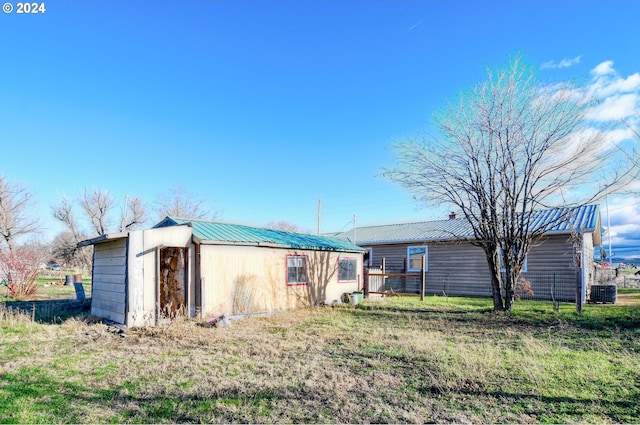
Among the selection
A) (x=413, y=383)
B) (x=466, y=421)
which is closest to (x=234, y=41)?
(x=413, y=383)

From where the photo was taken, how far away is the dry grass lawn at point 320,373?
4004 millimetres

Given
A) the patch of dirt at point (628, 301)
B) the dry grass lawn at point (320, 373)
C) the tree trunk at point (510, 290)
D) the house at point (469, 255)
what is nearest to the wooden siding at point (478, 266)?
the house at point (469, 255)

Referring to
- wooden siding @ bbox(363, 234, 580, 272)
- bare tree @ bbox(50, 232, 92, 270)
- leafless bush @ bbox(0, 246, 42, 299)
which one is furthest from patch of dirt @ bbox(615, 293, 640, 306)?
bare tree @ bbox(50, 232, 92, 270)

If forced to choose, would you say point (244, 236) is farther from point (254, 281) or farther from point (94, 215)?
point (94, 215)

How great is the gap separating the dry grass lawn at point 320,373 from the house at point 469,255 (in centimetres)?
512

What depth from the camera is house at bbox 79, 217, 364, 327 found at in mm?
9219

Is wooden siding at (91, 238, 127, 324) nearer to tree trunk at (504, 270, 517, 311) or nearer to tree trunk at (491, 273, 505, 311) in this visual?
tree trunk at (491, 273, 505, 311)

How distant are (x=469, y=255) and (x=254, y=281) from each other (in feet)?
35.3

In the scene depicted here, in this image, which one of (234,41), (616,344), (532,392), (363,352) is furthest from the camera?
(234,41)

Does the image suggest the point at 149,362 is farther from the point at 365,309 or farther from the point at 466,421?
the point at 365,309

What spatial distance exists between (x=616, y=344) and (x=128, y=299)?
1064 centimetres

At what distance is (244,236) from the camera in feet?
38.3

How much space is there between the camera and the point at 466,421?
3.74 meters

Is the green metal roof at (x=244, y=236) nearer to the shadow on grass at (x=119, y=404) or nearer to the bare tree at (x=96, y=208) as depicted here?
the shadow on grass at (x=119, y=404)
